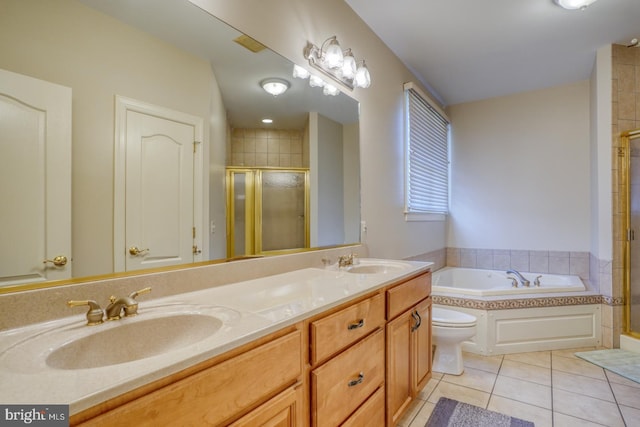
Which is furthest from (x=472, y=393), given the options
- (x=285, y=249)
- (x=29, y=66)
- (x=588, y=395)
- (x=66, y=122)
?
(x=29, y=66)

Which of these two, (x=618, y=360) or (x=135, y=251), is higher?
(x=135, y=251)

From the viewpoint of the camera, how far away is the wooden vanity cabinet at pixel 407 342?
4.72 ft

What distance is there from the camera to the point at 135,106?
3.40 feet

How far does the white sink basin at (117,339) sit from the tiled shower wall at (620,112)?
326cm

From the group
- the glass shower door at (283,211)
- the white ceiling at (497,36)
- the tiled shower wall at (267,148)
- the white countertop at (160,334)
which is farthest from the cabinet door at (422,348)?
the white ceiling at (497,36)

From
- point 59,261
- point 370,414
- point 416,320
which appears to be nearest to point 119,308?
point 59,261

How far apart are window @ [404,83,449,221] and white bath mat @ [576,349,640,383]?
1.70m

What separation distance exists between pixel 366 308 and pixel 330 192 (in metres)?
0.91

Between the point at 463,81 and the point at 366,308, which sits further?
the point at 463,81

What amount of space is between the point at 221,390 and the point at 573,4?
9.65ft

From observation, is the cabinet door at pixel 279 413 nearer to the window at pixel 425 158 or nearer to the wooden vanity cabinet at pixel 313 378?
the wooden vanity cabinet at pixel 313 378

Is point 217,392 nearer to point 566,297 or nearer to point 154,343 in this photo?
point 154,343

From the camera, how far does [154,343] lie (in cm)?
88

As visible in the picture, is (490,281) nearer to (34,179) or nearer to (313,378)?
(313,378)
